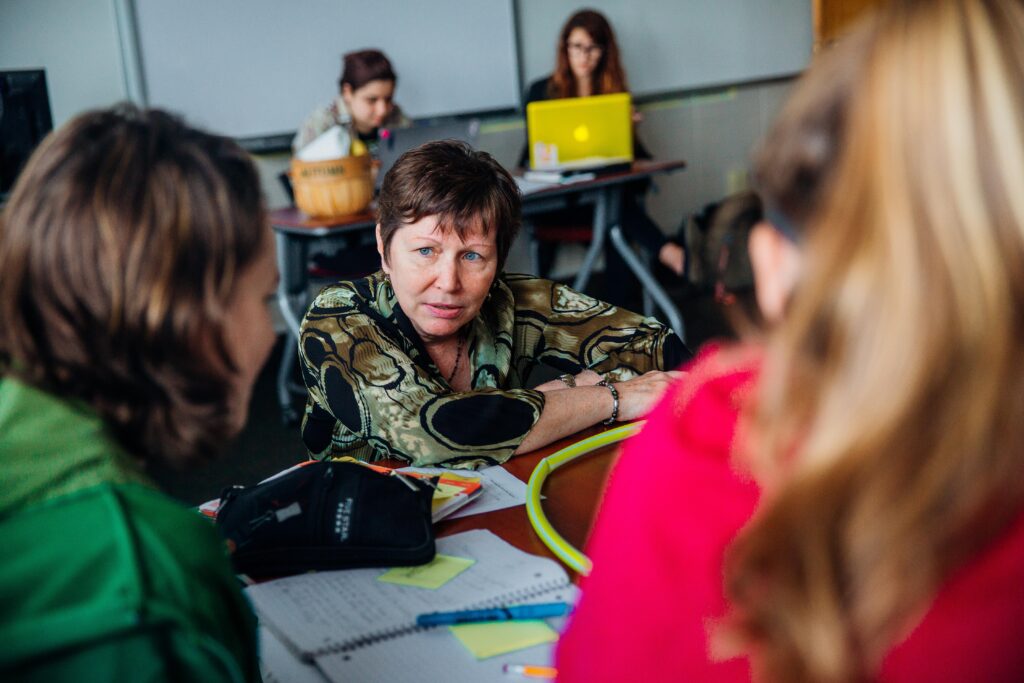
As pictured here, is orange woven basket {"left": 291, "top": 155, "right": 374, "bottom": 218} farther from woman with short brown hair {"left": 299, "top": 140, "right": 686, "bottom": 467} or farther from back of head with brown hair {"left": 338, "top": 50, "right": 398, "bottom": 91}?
woman with short brown hair {"left": 299, "top": 140, "right": 686, "bottom": 467}

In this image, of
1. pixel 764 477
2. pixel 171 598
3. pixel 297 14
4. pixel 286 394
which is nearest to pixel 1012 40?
pixel 764 477

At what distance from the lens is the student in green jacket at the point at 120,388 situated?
1.93ft

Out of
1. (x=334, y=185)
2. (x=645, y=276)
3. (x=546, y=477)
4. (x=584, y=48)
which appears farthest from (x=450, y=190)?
(x=584, y=48)

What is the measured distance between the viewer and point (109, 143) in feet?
→ 2.39

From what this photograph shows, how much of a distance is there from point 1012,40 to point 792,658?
0.36 meters

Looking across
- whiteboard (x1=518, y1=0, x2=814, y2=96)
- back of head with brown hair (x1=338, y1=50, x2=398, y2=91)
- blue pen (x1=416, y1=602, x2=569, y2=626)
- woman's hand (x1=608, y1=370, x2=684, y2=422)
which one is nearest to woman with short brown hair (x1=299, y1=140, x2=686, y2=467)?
woman's hand (x1=608, y1=370, x2=684, y2=422)

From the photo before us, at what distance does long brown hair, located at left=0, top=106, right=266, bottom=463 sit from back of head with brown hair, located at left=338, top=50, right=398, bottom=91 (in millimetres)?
3586

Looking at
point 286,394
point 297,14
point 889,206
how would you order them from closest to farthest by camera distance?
1. point 889,206
2. point 286,394
3. point 297,14

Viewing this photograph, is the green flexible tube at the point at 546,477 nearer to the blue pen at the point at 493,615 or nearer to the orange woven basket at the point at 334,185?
the blue pen at the point at 493,615

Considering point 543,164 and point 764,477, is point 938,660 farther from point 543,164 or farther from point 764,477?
point 543,164

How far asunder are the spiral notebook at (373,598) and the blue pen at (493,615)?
2cm

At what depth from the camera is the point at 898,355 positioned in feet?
1.61

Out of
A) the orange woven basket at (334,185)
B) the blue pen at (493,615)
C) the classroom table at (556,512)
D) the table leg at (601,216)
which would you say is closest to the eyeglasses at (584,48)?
the table leg at (601,216)

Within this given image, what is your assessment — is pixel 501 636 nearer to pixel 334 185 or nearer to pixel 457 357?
pixel 457 357
